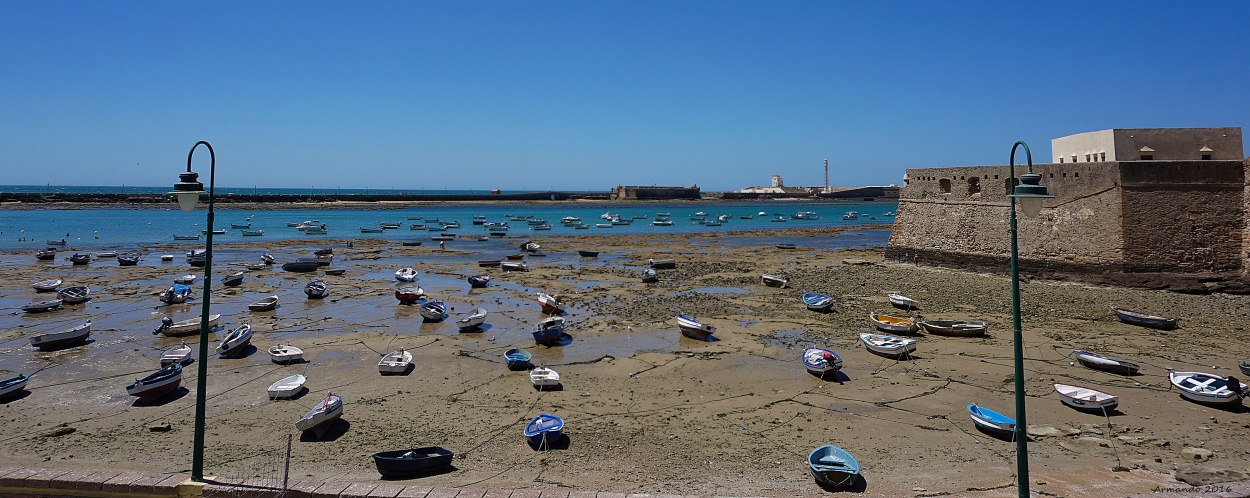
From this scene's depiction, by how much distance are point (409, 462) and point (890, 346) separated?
1151 centimetres

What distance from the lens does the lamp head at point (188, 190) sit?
8.38 m

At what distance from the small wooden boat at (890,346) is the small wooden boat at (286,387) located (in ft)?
42.4

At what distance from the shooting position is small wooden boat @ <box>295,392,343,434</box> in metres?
11.7

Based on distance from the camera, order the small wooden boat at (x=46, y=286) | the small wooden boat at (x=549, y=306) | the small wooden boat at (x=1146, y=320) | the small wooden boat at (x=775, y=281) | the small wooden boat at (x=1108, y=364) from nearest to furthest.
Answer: the small wooden boat at (x=1108, y=364), the small wooden boat at (x=1146, y=320), the small wooden boat at (x=549, y=306), the small wooden boat at (x=46, y=286), the small wooden boat at (x=775, y=281)

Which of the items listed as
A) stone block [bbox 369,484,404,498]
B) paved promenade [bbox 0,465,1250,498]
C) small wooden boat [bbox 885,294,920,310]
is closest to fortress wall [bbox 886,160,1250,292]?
small wooden boat [bbox 885,294,920,310]

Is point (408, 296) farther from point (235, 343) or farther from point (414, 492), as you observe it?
point (414, 492)

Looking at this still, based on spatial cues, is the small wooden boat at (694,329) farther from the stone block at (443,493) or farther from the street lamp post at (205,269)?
the street lamp post at (205,269)

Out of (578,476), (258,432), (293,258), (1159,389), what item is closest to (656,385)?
(578,476)

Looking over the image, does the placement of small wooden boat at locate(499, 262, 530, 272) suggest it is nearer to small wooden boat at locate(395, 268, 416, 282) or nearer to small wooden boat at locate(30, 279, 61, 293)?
small wooden boat at locate(395, 268, 416, 282)

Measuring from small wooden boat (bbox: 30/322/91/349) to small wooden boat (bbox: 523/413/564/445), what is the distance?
14.7 metres

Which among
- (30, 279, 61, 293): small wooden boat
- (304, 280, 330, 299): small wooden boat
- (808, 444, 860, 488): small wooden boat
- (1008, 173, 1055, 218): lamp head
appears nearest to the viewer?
(1008, 173, 1055, 218): lamp head

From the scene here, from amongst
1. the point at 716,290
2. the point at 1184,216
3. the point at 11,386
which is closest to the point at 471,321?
the point at 11,386

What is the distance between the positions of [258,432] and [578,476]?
6086mm

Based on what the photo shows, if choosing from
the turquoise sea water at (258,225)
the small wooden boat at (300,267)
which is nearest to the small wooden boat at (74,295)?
the small wooden boat at (300,267)
